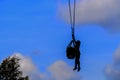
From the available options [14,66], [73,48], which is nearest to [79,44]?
[73,48]

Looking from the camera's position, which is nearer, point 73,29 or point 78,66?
point 73,29

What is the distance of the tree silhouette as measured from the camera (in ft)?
347

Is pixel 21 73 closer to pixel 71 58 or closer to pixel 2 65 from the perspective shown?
pixel 2 65

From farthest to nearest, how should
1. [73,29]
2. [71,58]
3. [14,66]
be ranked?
[14,66] → [71,58] → [73,29]

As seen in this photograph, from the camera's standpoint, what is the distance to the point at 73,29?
38031mm

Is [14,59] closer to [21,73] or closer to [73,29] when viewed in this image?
[21,73]

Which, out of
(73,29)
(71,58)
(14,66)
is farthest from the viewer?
(14,66)

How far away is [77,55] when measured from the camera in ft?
136

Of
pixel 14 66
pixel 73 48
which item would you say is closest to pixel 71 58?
pixel 73 48

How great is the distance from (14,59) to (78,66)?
63.9 m

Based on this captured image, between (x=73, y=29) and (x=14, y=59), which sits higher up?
(x=14, y=59)

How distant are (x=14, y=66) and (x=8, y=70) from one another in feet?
6.01

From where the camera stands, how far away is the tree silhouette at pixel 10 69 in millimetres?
105625

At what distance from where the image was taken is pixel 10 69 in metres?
106
